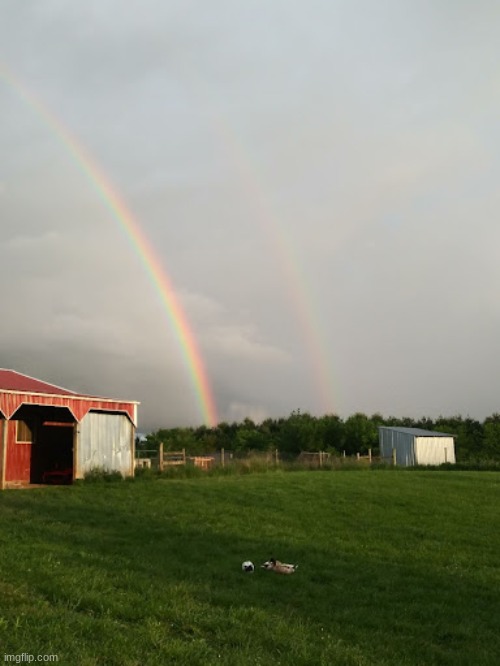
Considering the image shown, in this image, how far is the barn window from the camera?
88.5 ft

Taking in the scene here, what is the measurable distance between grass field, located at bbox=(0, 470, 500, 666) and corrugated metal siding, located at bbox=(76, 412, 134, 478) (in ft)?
24.2

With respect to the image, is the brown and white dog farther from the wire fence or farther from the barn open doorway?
the wire fence

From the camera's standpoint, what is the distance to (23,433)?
27203 mm

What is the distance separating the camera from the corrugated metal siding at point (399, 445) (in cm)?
5269

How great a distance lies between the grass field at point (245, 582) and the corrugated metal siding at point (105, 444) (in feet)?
24.2

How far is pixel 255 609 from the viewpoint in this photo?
318 inches

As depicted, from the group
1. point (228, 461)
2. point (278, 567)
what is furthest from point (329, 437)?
point (278, 567)

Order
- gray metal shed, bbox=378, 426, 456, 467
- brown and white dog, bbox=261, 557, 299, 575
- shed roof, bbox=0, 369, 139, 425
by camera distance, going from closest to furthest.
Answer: brown and white dog, bbox=261, 557, 299, 575 → shed roof, bbox=0, 369, 139, 425 → gray metal shed, bbox=378, 426, 456, 467

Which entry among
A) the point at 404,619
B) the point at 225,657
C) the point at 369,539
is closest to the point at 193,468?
the point at 369,539

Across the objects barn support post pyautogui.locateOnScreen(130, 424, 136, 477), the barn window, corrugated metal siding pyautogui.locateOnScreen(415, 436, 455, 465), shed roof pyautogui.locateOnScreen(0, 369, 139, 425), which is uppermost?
shed roof pyautogui.locateOnScreen(0, 369, 139, 425)

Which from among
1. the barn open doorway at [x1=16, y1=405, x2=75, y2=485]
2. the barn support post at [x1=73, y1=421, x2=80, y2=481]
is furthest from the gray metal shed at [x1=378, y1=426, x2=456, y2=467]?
the barn support post at [x1=73, y1=421, x2=80, y2=481]

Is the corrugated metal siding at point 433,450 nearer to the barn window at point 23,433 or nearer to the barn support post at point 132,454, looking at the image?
the barn support post at point 132,454

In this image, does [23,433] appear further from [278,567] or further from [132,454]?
[278,567]

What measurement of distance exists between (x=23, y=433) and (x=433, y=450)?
3696 centimetres
